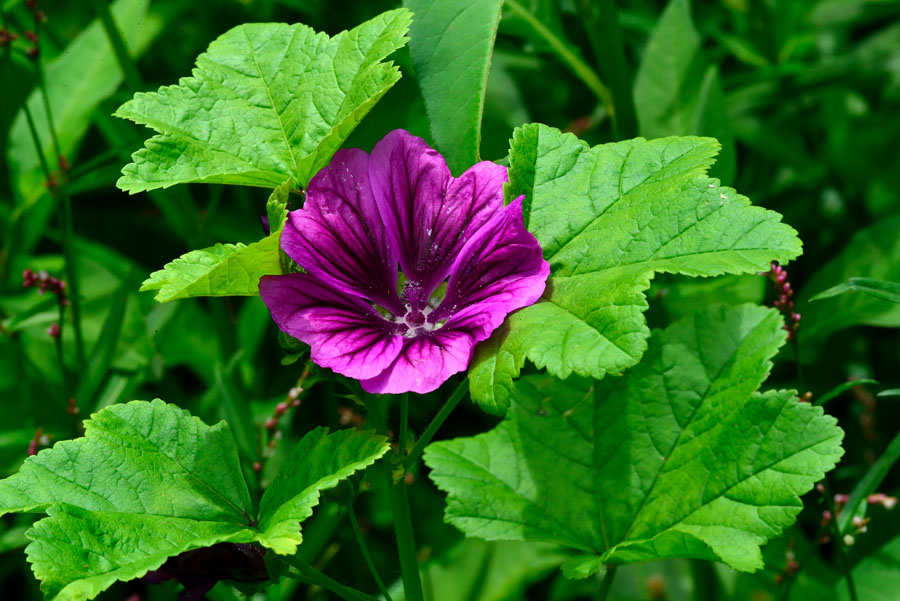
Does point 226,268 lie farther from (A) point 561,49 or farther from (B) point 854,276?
(B) point 854,276

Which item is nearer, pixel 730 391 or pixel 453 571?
pixel 730 391

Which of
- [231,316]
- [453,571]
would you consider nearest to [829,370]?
[453,571]

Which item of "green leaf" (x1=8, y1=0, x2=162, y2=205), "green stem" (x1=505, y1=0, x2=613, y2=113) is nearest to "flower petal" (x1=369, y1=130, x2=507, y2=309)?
"green stem" (x1=505, y1=0, x2=613, y2=113)

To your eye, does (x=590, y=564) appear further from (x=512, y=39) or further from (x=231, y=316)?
(x=512, y=39)

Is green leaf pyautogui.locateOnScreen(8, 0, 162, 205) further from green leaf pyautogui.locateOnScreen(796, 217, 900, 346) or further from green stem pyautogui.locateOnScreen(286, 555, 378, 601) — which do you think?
green leaf pyautogui.locateOnScreen(796, 217, 900, 346)

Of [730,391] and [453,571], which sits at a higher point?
[730,391]
